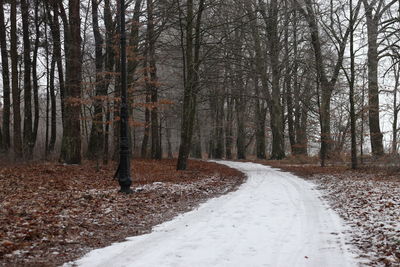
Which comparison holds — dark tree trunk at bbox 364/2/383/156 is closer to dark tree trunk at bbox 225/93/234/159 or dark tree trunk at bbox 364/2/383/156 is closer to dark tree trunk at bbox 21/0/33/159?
dark tree trunk at bbox 225/93/234/159

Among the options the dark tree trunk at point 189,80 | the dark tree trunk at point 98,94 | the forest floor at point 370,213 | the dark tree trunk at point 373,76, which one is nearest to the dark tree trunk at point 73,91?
the dark tree trunk at point 98,94

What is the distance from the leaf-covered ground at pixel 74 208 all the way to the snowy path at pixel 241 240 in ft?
1.96

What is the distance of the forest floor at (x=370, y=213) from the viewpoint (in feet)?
18.3

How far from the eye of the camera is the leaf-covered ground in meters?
5.76

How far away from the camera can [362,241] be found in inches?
243

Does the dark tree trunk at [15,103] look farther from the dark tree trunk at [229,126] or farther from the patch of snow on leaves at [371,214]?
the dark tree trunk at [229,126]

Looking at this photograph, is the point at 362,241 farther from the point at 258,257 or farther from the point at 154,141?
the point at 154,141

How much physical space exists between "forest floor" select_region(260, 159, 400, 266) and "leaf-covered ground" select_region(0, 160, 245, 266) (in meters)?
3.60

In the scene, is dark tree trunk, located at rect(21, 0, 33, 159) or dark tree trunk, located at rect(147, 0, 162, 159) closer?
dark tree trunk, located at rect(147, 0, 162, 159)

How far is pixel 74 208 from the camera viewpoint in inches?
338

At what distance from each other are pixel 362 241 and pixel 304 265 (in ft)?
5.90

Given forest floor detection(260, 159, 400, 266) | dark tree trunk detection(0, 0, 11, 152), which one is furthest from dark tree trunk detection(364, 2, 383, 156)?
dark tree trunk detection(0, 0, 11, 152)

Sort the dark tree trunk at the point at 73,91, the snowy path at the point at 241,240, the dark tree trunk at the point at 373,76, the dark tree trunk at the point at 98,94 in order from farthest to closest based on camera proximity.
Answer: the dark tree trunk at the point at 373,76, the dark tree trunk at the point at 73,91, the dark tree trunk at the point at 98,94, the snowy path at the point at 241,240

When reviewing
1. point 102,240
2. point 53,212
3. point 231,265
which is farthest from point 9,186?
point 231,265
